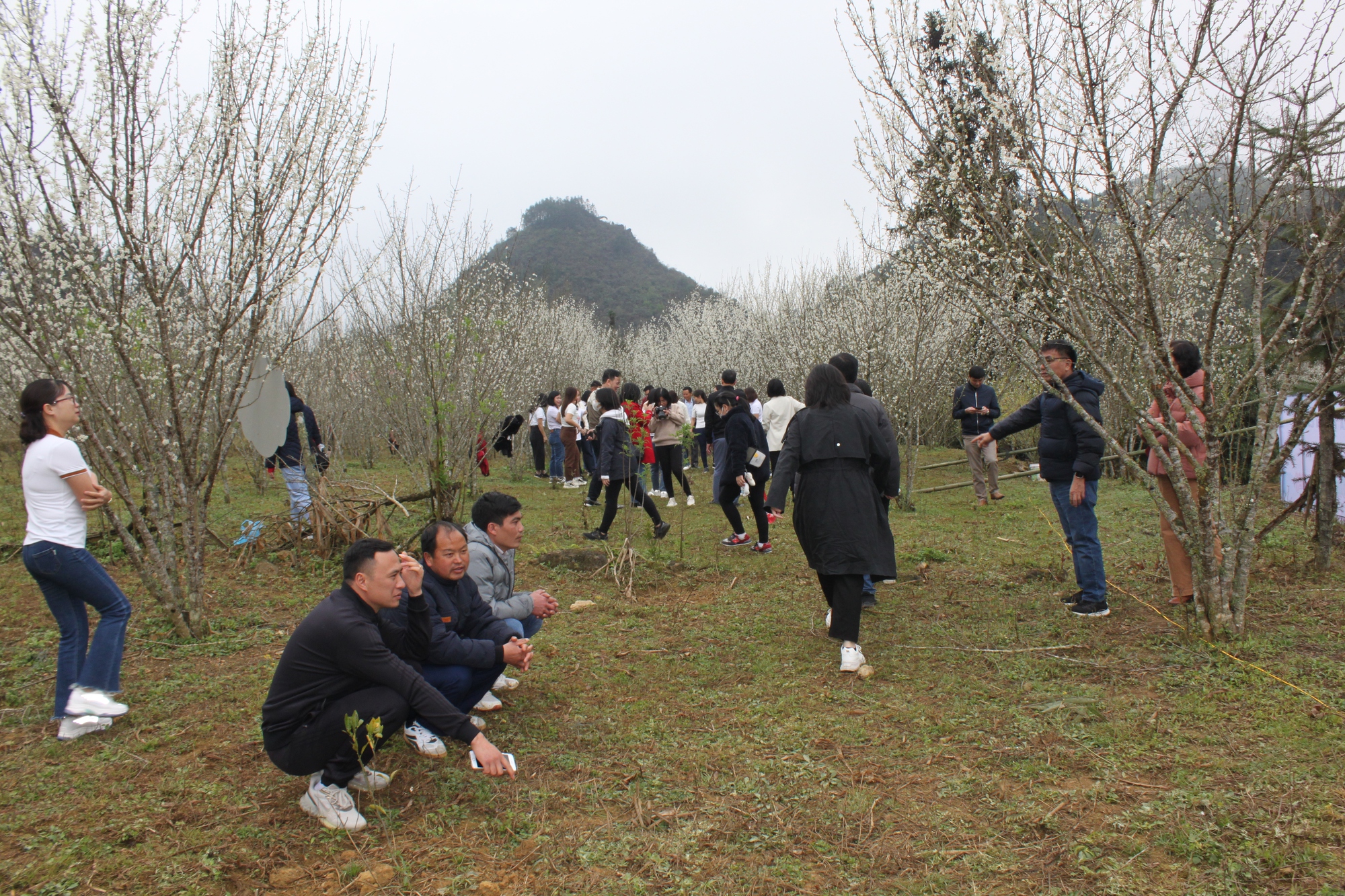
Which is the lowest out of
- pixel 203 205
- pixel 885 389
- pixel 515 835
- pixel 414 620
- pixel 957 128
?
pixel 515 835

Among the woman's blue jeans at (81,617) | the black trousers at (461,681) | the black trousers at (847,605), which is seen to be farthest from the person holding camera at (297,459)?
the black trousers at (847,605)

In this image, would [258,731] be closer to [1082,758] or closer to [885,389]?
[1082,758]

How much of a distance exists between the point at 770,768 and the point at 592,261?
5855 cm

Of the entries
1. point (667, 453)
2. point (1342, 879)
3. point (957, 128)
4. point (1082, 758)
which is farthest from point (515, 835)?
point (667, 453)

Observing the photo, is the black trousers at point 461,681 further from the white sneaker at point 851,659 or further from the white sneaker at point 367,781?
the white sneaker at point 851,659

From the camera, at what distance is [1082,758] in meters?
2.96

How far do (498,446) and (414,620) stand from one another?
36.5 feet

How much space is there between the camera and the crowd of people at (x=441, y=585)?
268 centimetres

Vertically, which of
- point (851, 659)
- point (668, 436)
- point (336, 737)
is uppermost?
point (668, 436)

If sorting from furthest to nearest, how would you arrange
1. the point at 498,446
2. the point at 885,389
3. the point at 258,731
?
the point at 498,446 < the point at 885,389 < the point at 258,731

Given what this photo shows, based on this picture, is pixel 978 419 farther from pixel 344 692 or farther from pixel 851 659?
pixel 344 692

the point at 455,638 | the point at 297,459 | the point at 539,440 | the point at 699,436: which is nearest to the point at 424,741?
the point at 455,638

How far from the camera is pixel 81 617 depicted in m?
3.51

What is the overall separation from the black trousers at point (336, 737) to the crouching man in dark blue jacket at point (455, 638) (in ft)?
0.81
